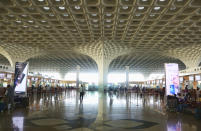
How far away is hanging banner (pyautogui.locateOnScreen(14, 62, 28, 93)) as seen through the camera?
10.8 metres

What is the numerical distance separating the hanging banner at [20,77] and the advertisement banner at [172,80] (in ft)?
31.1

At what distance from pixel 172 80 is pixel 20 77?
10.0m

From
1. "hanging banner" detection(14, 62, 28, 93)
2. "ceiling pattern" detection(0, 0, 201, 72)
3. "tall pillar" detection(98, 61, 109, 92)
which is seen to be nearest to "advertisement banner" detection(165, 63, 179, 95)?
"ceiling pattern" detection(0, 0, 201, 72)

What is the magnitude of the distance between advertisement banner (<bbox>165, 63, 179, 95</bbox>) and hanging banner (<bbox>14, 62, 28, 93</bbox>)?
31.1 ft

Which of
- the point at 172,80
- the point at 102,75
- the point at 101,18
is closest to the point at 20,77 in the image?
the point at 101,18

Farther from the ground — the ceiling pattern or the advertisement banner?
the ceiling pattern

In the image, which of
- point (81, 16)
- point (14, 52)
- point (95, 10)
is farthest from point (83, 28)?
point (14, 52)

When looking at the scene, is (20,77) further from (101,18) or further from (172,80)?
(172,80)

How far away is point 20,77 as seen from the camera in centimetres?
1092

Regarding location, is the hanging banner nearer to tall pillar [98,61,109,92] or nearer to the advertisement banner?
the advertisement banner

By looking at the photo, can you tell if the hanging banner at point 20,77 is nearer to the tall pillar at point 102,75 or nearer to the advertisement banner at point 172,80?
the advertisement banner at point 172,80

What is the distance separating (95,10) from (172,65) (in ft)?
24.4

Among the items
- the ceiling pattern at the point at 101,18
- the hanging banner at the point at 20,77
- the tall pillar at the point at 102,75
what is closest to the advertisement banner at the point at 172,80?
the ceiling pattern at the point at 101,18

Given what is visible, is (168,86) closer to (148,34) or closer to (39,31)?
(148,34)
